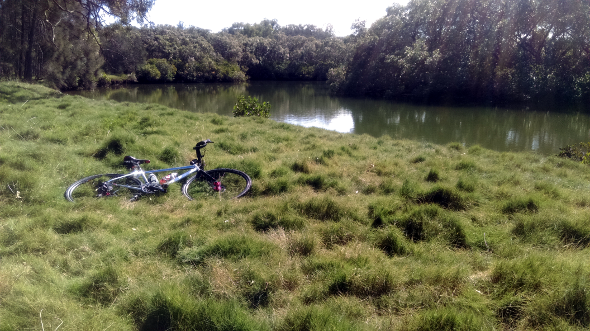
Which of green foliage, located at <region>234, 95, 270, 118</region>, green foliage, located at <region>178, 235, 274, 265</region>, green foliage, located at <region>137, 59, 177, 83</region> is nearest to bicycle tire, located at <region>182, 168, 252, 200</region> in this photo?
green foliage, located at <region>178, 235, 274, 265</region>

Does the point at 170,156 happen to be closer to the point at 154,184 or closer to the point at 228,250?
the point at 154,184

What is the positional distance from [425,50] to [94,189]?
2875 centimetres

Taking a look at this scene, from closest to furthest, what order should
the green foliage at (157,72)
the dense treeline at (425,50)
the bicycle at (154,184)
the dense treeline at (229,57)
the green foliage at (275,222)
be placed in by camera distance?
1. the green foliage at (275,222)
2. the bicycle at (154,184)
3. the dense treeline at (425,50)
4. the green foliage at (157,72)
5. the dense treeline at (229,57)

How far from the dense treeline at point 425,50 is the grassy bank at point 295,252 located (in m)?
13.9

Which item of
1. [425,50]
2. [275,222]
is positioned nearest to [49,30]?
[275,222]

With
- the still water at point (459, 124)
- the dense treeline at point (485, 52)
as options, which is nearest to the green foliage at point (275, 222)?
the still water at point (459, 124)

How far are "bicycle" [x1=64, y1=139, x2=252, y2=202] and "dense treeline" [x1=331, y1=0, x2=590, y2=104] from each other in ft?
85.8

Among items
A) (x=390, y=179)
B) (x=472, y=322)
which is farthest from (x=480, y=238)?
(x=390, y=179)

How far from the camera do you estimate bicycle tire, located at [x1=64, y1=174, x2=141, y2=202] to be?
4.97 metres

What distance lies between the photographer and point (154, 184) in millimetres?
5246

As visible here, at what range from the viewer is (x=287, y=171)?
6.46 m

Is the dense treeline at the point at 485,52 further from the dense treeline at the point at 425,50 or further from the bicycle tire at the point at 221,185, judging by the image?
the bicycle tire at the point at 221,185

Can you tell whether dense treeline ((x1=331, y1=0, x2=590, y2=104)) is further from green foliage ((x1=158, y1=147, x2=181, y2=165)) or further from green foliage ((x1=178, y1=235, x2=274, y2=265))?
green foliage ((x1=178, y1=235, x2=274, y2=265))

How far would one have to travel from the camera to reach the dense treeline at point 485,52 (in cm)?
2412
